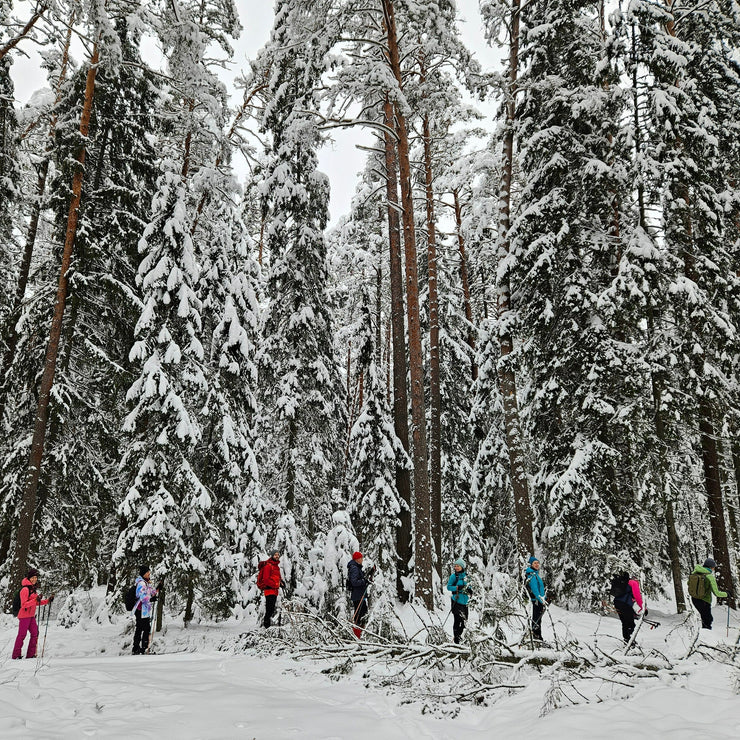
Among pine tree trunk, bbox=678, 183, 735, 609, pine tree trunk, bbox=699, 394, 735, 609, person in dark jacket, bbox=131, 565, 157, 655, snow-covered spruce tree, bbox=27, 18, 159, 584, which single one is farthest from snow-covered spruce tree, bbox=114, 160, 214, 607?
pine tree trunk, bbox=699, 394, 735, 609

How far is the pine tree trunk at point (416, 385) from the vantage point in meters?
11.2

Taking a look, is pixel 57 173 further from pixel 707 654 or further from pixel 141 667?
pixel 707 654

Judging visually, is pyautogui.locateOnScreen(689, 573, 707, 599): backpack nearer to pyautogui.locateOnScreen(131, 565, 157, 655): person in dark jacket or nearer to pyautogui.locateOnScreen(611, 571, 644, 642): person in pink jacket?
pyautogui.locateOnScreen(611, 571, 644, 642): person in pink jacket

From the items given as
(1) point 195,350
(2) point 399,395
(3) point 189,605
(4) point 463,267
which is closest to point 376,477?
(2) point 399,395

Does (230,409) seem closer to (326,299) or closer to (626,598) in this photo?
(326,299)

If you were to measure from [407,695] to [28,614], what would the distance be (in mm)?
7103

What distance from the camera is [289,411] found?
14484mm

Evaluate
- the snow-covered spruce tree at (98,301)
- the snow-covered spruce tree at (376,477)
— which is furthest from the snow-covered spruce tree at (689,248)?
the snow-covered spruce tree at (98,301)

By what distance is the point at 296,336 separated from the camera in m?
15.2

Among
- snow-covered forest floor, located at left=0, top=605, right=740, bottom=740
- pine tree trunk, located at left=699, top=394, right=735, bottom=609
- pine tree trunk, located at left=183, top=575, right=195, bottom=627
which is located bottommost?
pine tree trunk, located at left=183, top=575, right=195, bottom=627

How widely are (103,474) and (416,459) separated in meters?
8.81

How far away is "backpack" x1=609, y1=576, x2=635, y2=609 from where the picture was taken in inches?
396

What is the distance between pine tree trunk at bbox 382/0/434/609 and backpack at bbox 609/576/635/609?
11.9 ft

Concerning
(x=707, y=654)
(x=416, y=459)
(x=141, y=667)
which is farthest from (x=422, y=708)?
(x=416, y=459)
